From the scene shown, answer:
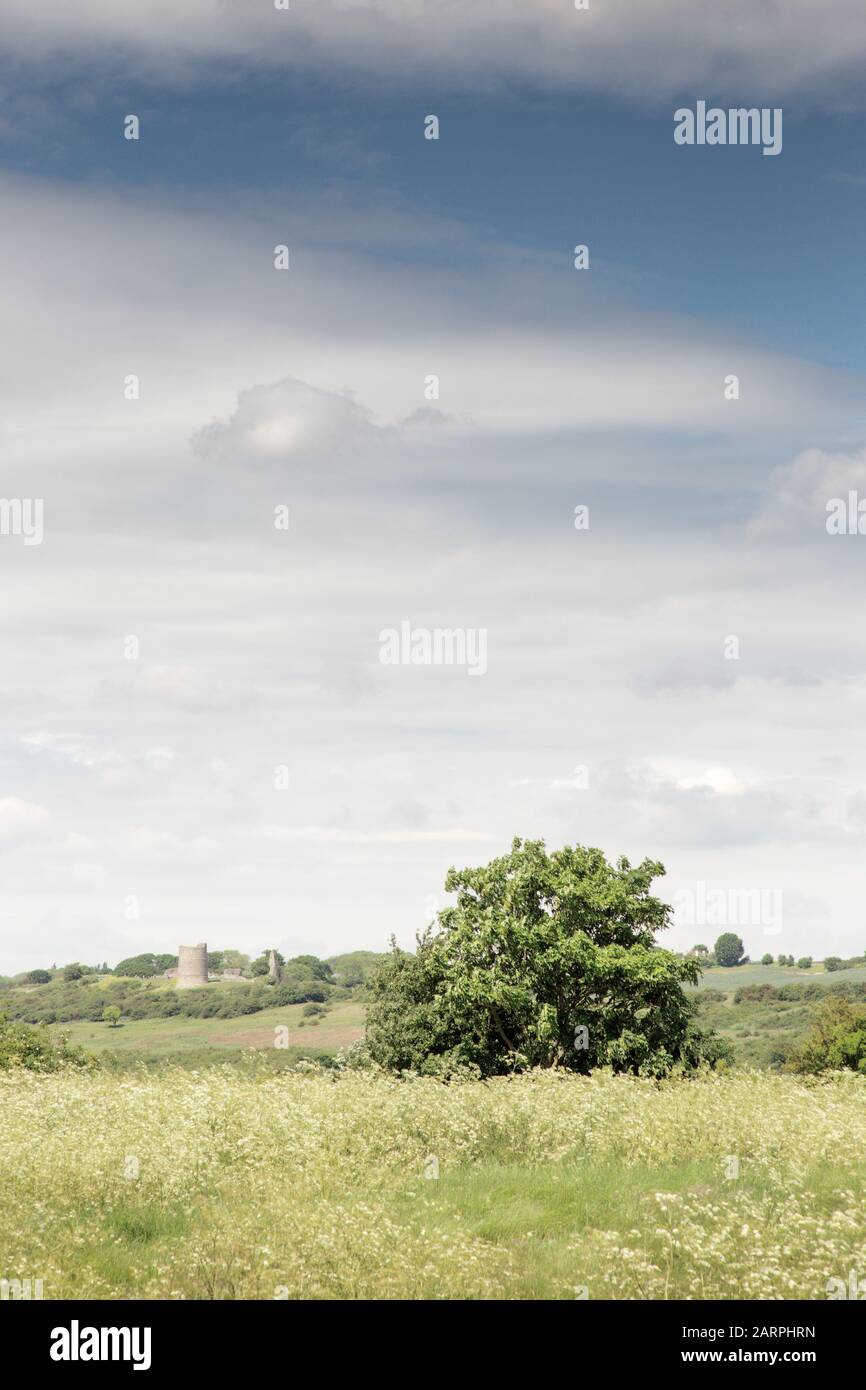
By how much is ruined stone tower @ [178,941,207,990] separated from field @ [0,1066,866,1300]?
159096mm

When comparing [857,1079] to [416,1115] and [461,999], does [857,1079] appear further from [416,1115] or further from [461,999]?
[461,999]

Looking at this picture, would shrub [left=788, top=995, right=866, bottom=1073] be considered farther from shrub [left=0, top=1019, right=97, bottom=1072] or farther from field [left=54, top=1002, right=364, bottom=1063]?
shrub [left=0, top=1019, right=97, bottom=1072]

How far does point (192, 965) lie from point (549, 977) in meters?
154

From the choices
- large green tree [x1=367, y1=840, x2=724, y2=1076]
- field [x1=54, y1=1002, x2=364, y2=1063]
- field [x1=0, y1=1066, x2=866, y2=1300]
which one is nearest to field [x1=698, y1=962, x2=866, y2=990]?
field [x1=54, y1=1002, x2=364, y2=1063]

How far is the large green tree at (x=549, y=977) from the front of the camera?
120 ft

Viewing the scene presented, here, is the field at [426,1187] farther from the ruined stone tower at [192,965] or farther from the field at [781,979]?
the ruined stone tower at [192,965]

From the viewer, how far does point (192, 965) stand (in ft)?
594

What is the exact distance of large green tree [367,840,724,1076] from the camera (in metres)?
36.7

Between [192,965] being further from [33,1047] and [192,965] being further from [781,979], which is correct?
[33,1047]

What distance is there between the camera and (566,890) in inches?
1484

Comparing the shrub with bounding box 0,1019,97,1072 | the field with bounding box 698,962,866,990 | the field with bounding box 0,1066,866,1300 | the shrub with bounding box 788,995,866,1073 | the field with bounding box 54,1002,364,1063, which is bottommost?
the field with bounding box 698,962,866,990

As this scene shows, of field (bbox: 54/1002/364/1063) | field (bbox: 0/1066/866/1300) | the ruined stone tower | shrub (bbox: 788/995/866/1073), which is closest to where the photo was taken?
field (bbox: 0/1066/866/1300)

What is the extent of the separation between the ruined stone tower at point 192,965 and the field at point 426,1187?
522ft

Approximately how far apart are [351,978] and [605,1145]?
486ft
